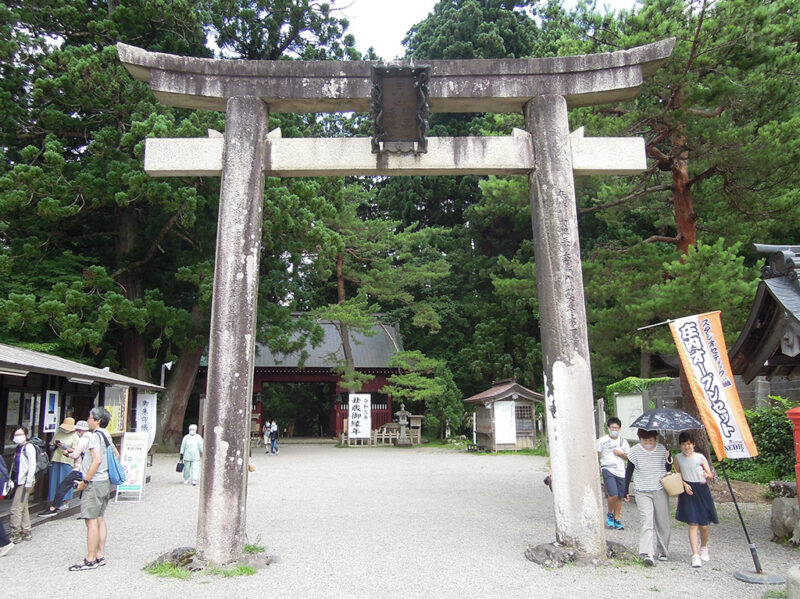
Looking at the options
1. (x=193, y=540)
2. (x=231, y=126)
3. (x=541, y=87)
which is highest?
(x=541, y=87)

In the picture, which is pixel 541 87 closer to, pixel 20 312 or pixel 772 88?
pixel 772 88

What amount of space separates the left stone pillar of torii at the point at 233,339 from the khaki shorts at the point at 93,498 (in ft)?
2.94

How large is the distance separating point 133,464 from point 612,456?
7.71 m

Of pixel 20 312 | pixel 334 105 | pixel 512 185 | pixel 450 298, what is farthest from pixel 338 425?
pixel 334 105

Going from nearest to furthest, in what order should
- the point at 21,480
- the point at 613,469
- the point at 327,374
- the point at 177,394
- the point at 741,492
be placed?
the point at 21,480 < the point at 613,469 < the point at 741,492 < the point at 177,394 < the point at 327,374

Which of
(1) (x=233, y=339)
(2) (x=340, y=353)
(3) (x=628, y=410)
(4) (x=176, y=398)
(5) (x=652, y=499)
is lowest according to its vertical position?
(5) (x=652, y=499)

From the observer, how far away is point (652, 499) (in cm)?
560

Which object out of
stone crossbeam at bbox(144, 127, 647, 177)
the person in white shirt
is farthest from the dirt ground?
stone crossbeam at bbox(144, 127, 647, 177)

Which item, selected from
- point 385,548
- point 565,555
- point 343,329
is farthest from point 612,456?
point 343,329

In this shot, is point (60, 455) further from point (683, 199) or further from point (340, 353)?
point (340, 353)

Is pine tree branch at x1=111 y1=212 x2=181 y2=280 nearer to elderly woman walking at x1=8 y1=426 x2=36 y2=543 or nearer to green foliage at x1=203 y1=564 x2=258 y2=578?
elderly woman walking at x1=8 y1=426 x2=36 y2=543

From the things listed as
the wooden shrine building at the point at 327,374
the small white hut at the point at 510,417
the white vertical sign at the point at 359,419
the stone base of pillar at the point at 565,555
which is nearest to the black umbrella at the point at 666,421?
the stone base of pillar at the point at 565,555

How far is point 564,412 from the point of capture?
18.9 feet

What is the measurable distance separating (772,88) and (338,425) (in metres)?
20.2
